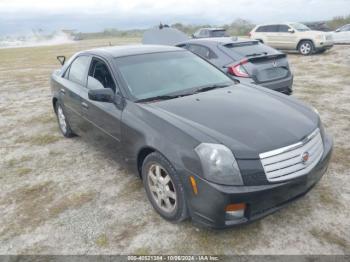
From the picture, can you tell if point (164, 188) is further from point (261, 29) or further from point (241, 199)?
point (261, 29)

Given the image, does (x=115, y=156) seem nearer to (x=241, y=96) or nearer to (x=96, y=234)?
(x=96, y=234)

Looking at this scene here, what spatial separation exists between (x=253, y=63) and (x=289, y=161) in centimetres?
379

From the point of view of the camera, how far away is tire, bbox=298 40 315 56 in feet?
48.1

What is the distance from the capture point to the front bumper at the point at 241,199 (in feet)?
7.84

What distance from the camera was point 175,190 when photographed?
2.73m

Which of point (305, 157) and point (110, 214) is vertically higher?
point (305, 157)

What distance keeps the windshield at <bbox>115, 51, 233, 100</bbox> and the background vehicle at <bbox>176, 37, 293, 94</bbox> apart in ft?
5.89

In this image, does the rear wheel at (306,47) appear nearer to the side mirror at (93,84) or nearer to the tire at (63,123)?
the tire at (63,123)

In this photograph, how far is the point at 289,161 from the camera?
2551mm

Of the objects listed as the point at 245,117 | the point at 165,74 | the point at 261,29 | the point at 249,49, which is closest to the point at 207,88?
the point at 165,74

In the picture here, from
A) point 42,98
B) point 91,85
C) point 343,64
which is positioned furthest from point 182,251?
point 343,64

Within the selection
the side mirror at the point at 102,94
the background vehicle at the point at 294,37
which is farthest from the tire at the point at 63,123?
the background vehicle at the point at 294,37

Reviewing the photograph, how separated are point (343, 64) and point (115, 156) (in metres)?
11.0

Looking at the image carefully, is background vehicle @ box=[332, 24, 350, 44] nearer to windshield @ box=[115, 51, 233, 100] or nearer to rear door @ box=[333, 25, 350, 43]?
rear door @ box=[333, 25, 350, 43]
